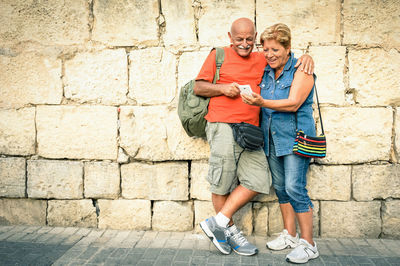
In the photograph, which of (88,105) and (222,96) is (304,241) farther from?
(88,105)

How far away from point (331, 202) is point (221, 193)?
139cm

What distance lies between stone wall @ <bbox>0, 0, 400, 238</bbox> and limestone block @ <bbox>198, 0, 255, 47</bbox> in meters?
0.01

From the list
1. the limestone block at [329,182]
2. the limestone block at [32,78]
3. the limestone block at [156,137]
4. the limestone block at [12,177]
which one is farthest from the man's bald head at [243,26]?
the limestone block at [12,177]

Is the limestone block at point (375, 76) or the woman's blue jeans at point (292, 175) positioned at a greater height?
the limestone block at point (375, 76)

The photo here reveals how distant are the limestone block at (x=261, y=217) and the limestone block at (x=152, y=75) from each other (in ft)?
5.38

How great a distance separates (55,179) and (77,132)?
0.65 meters

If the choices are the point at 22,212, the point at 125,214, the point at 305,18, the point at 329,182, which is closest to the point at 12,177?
the point at 22,212

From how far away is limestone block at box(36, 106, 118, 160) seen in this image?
3.80 metres

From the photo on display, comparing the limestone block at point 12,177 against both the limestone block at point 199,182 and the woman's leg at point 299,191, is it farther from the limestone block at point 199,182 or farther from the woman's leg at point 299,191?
the woman's leg at point 299,191

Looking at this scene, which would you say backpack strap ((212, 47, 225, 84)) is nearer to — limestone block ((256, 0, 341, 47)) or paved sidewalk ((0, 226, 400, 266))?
limestone block ((256, 0, 341, 47))

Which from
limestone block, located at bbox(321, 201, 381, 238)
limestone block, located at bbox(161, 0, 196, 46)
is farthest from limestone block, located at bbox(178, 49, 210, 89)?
limestone block, located at bbox(321, 201, 381, 238)

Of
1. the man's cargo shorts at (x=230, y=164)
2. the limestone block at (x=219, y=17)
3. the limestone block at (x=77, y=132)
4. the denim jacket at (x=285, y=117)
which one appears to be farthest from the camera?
the limestone block at (x=77, y=132)

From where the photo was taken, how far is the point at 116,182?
3.83 metres

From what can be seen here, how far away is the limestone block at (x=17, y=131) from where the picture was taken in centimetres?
388
